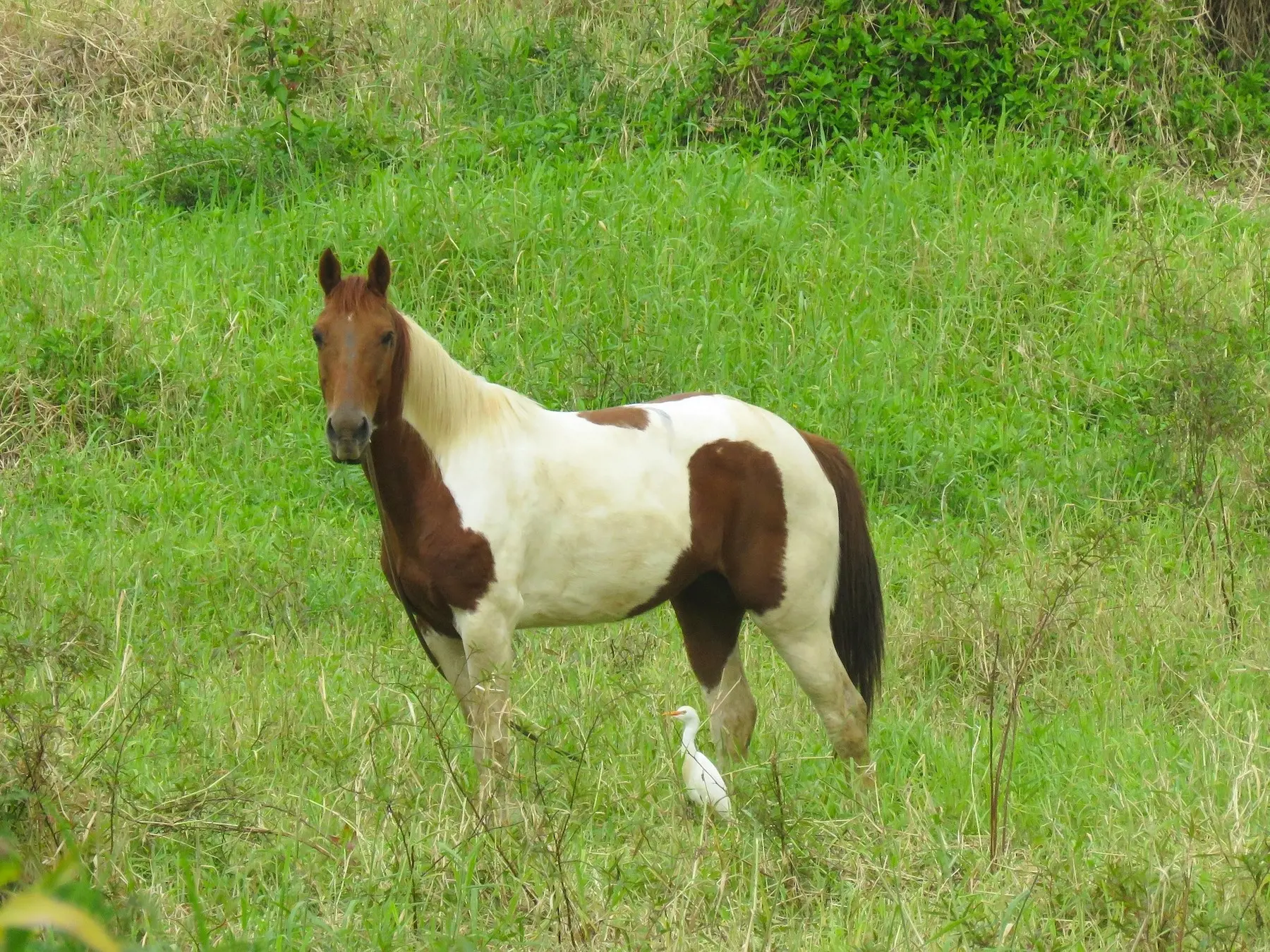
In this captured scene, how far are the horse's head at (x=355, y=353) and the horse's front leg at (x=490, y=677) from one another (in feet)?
1.80

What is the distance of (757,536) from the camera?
450cm

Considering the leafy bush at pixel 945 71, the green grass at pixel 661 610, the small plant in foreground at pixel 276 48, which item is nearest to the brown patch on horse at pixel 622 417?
the green grass at pixel 661 610

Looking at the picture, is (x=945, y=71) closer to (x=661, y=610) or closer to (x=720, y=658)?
(x=661, y=610)

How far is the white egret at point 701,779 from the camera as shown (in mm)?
3883

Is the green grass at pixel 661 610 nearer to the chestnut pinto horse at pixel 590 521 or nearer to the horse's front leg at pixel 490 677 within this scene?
the horse's front leg at pixel 490 677

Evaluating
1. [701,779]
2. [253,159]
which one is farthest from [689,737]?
[253,159]

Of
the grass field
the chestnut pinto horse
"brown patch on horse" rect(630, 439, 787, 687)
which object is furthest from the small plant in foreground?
"brown patch on horse" rect(630, 439, 787, 687)

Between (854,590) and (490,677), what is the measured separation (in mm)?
1271

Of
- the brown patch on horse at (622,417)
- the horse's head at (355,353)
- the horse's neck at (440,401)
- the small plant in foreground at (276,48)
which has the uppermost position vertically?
the horse's head at (355,353)

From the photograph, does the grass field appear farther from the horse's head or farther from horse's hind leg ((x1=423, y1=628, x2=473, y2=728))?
the horse's head

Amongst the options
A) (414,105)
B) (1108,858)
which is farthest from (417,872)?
(414,105)

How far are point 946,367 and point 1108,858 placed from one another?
4.42m

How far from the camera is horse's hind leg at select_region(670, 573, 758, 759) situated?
465cm

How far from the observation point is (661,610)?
6.01m
